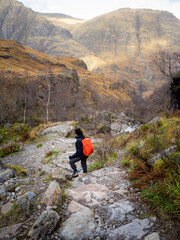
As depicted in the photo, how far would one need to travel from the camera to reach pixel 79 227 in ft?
8.74

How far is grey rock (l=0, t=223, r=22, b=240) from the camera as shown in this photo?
242 centimetres

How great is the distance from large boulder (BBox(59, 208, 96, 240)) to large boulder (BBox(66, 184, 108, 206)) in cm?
57

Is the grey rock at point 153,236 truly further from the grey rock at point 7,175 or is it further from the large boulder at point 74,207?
the grey rock at point 7,175

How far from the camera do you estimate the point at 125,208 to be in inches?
125

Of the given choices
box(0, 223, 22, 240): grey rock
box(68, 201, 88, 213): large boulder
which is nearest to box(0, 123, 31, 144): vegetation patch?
box(68, 201, 88, 213): large boulder

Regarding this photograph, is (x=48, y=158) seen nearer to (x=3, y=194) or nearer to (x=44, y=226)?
(x=3, y=194)

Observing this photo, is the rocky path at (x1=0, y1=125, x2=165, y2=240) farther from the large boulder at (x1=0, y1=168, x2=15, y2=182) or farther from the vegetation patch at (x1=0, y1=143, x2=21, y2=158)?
the vegetation patch at (x1=0, y1=143, x2=21, y2=158)

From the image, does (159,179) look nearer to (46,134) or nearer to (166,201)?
(166,201)

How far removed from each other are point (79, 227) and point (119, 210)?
0.92 meters

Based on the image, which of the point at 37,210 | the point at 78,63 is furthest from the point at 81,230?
the point at 78,63

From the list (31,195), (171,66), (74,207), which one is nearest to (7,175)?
(31,195)

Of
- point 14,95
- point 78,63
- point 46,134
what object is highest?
point 78,63

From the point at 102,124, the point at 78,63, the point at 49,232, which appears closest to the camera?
the point at 49,232

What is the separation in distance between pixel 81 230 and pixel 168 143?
360 cm
